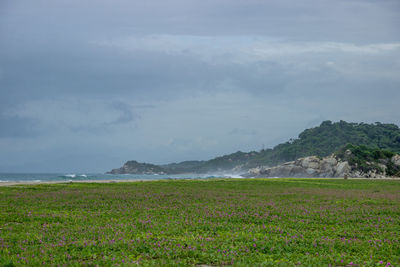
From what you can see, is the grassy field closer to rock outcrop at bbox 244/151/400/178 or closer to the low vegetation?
rock outcrop at bbox 244/151/400/178

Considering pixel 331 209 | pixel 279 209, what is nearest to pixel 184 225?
pixel 279 209

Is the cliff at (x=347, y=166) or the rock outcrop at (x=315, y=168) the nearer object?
the cliff at (x=347, y=166)

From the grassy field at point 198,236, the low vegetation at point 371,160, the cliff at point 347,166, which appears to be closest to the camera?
the grassy field at point 198,236

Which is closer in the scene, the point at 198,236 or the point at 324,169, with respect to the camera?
the point at 198,236

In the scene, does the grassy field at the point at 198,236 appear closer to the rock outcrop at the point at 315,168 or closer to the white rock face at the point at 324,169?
the white rock face at the point at 324,169

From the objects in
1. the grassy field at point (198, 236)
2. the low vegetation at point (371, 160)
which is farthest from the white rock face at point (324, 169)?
the grassy field at point (198, 236)

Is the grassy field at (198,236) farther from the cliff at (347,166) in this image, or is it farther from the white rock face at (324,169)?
the cliff at (347,166)

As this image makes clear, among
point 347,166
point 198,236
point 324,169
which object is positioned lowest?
point 324,169

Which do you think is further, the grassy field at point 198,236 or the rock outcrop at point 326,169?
the rock outcrop at point 326,169

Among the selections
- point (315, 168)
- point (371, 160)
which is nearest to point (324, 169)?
point (315, 168)

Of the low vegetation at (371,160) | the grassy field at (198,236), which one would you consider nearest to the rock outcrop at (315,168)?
the low vegetation at (371,160)

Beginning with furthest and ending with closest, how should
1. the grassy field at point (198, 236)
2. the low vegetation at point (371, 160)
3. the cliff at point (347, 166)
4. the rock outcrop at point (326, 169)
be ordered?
the low vegetation at point (371, 160)
the rock outcrop at point (326, 169)
the cliff at point (347, 166)
the grassy field at point (198, 236)

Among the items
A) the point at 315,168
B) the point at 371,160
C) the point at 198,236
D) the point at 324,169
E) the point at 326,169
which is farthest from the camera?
the point at 315,168

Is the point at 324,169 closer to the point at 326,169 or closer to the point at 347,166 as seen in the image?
the point at 326,169
